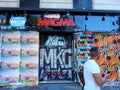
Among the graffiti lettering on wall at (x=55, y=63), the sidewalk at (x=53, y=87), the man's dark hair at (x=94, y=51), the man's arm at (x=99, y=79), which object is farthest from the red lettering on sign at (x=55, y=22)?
the man's arm at (x=99, y=79)

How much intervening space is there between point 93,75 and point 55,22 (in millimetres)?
9174

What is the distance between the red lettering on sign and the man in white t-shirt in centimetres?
886

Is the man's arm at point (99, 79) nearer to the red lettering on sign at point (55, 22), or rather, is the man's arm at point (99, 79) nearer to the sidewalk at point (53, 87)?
the sidewalk at point (53, 87)

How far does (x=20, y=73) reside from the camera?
14.5 m

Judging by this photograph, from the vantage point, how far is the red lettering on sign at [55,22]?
47.6 ft

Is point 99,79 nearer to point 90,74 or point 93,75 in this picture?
point 93,75

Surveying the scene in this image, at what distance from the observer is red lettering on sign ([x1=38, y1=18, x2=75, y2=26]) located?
14523 millimetres

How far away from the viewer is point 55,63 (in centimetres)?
1506

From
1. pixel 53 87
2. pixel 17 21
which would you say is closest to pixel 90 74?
pixel 53 87

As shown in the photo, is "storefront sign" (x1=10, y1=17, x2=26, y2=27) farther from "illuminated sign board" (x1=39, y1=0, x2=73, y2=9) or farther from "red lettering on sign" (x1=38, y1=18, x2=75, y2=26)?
"illuminated sign board" (x1=39, y1=0, x2=73, y2=9)

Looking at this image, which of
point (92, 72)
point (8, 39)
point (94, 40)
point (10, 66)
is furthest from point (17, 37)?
point (92, 72)

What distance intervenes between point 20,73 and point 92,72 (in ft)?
30.1

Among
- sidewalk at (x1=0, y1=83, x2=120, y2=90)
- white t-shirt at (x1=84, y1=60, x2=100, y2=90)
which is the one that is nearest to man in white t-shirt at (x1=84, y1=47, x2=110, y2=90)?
white t-shirt at (x1=84, y1=60, x2=100, y2=90)

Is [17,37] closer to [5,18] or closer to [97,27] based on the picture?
[5,18]
